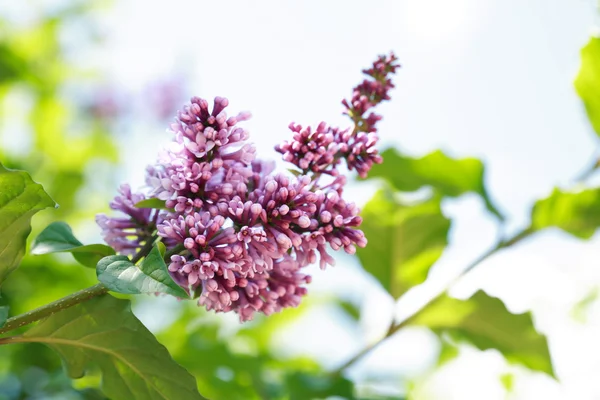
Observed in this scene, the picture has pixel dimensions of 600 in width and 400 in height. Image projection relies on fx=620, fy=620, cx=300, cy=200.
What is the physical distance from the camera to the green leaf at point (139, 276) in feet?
3.62

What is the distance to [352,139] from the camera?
149cm

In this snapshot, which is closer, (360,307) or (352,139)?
Answer: (352,139)

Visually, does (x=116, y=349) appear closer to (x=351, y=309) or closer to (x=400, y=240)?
(x=400, y=240)

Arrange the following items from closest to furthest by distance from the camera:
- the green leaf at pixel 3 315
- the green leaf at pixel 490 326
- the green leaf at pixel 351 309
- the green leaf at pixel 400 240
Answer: the green leaf at pixel 3 315
the green leaf at pixel 490 326
the green leaf at pixel 400 240
the green leaf at pixel 351 309

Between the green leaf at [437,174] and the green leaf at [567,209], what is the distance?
16 centimetres

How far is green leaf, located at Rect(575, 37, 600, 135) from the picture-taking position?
2375 mm

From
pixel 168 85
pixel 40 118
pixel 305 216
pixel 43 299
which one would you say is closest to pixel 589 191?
pixel 305 216

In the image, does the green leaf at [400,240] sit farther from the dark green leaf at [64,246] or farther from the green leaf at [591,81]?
the dark green leaf at [64,246]

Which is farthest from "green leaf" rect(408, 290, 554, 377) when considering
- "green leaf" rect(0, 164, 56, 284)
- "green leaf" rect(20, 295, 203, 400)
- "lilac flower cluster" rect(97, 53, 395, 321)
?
"green leaf" rect(0, 164, 56, 284)

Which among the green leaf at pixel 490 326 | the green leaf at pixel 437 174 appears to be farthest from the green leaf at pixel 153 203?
the green leaf at pixel 490 326

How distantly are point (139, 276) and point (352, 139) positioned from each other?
0.62m

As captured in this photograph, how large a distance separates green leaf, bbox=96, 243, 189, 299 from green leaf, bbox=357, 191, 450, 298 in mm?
1126

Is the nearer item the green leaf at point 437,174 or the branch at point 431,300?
the branch at point 431,300

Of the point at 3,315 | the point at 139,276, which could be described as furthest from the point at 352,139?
the point at 3,315
